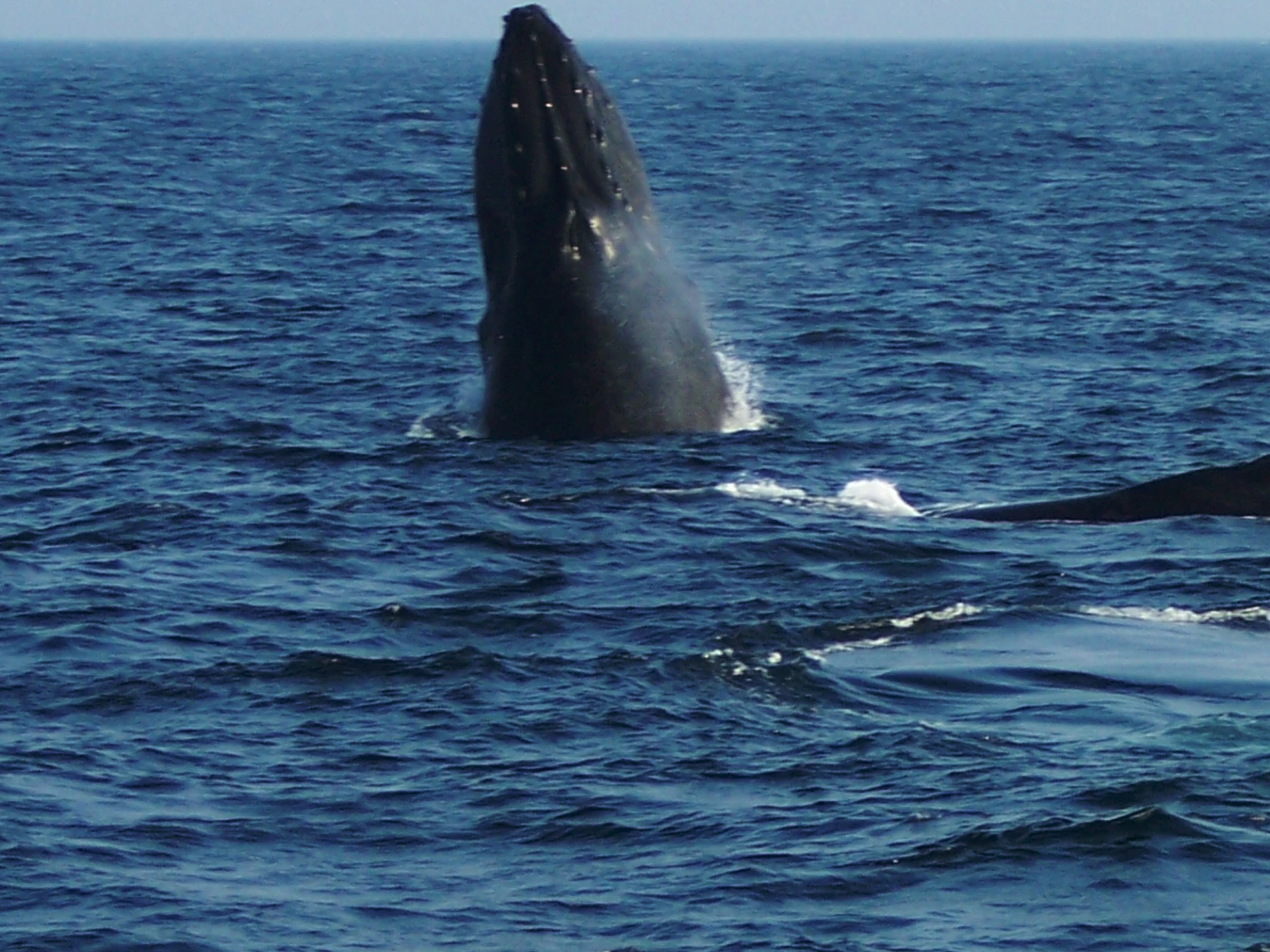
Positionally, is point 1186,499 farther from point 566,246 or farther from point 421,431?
point 421,431

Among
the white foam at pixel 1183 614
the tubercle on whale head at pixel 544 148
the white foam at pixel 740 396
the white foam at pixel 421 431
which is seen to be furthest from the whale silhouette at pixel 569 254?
the white foam at pixel 421 431

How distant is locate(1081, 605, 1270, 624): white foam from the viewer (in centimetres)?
1934

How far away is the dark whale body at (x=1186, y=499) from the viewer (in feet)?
70.5

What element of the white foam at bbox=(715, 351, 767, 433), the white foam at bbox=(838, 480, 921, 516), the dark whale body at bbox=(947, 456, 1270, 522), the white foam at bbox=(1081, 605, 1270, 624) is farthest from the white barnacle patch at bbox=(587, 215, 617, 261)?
the white foam at bbox=(1081, 605, 1270, 624)

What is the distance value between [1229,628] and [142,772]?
8.52 meters

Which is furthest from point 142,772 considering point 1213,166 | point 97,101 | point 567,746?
point 97,101

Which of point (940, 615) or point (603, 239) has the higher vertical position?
point (603, 239)

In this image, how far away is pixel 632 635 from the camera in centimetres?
1917

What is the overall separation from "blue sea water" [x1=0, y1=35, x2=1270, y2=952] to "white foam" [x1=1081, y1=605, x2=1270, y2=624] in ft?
0.28

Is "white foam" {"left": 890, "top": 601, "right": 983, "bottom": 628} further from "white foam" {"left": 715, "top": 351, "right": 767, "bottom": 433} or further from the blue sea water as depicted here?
"white foam" {"left": 715, "top": 351, "right": 767, "bottom": 433}

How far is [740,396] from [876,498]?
230 inches

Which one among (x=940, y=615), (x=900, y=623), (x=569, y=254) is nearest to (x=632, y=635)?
(x=900, y=623)

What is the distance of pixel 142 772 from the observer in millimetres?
16219

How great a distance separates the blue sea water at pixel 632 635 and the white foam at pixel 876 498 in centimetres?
9
